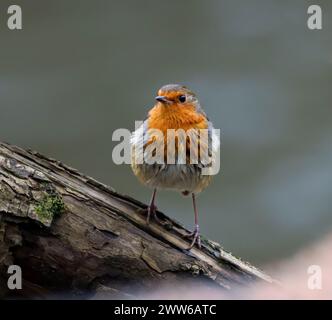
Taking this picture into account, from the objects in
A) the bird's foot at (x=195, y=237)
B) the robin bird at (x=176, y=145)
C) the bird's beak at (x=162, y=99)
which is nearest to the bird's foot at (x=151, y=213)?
the robin bird at (x=176, y=145)

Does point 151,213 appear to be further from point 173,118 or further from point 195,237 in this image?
point 173,118

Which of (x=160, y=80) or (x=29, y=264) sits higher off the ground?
(x=160, y=80)

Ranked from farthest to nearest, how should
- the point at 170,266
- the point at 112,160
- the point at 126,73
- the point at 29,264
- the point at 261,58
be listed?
the point at 261,58 < the point at 126,73 < the point at 112,160 < the point at 170,266 < the point at 29,264

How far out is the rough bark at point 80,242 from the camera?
296 cm

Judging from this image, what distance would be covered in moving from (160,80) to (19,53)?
4.15ft

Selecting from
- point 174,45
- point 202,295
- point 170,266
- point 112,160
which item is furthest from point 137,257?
point 174,45

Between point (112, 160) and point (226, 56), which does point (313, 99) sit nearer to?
point (226, 56)

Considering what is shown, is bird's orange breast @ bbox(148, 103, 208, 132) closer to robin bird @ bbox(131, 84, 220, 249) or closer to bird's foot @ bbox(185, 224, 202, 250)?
robin bird @ bbox(131, 84, 220, 249)

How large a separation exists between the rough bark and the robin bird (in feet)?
0.55

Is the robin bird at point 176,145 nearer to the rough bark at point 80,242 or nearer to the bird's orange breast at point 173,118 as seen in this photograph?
the bird's orange breast at point 173,118

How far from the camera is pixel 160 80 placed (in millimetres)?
5719

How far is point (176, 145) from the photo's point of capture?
3.51 meters

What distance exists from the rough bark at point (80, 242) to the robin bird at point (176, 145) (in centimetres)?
17

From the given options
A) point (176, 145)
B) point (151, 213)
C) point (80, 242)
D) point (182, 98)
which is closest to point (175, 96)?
point (182, 98)
